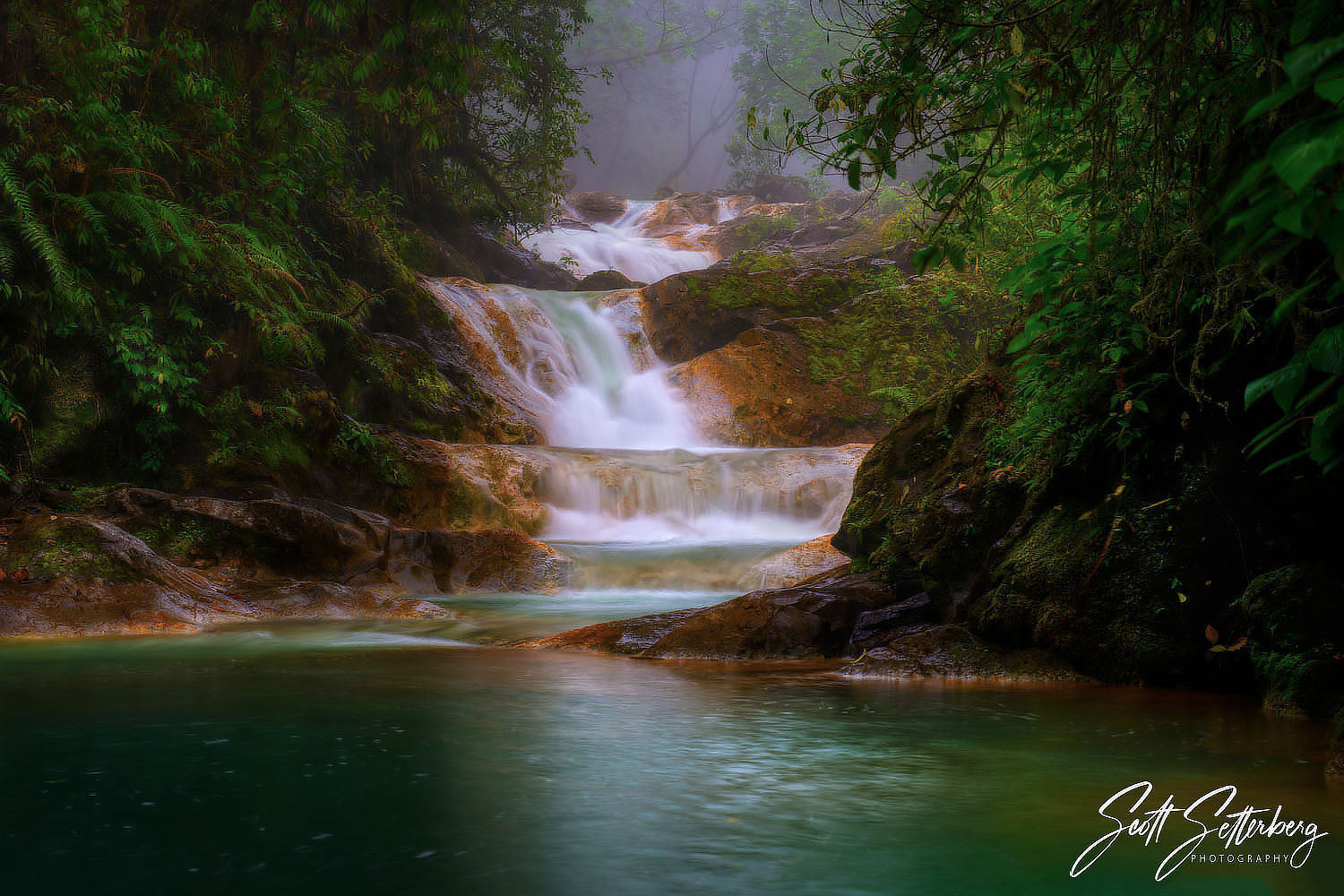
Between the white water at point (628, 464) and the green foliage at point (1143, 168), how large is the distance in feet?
16.8

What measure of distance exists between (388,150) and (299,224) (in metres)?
4.88

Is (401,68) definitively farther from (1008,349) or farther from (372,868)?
(372,868)

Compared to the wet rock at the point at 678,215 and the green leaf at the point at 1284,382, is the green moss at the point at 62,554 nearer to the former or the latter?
the green leaf at the point at 1284,382

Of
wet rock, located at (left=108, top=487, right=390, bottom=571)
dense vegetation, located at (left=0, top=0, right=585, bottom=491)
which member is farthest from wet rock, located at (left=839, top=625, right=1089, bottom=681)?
wet rock, located at (left=108, top=487, right=390, bottom=571)

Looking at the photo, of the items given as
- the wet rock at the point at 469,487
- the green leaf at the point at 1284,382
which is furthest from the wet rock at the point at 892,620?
the wet rock at the point at 469,487

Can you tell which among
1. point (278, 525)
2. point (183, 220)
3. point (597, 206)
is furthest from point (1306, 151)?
point (597, 206)

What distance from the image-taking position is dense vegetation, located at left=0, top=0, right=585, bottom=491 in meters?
6.85

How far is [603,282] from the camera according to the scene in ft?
70.0

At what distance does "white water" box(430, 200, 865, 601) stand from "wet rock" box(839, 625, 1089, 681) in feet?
11.9

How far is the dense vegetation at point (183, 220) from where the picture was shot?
22.5 feet

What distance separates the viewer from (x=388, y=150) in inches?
643

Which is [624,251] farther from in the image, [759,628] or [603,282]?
[759,628]

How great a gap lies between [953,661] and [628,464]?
7825 mm

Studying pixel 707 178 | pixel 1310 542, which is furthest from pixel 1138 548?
pixel 707 178
